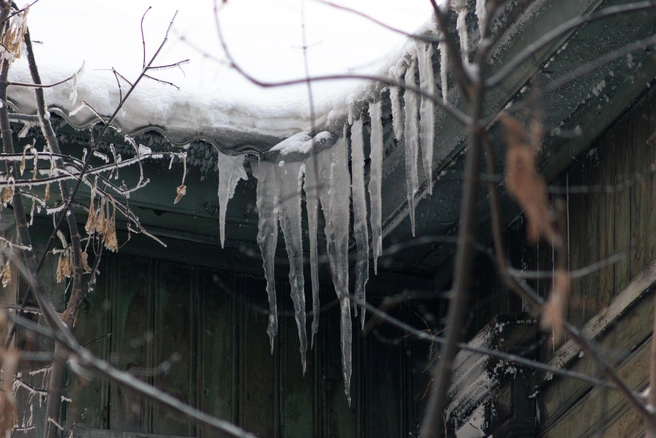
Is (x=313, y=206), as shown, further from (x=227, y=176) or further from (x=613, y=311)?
(x=613, y=311)

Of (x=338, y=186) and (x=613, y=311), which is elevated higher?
(x=338, y=186)

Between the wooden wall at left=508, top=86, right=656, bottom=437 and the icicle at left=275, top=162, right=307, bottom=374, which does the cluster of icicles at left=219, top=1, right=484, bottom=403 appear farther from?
the wooden wall at left=508, top=86, right=656, bottom=437

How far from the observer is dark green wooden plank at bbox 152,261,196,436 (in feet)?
14.4

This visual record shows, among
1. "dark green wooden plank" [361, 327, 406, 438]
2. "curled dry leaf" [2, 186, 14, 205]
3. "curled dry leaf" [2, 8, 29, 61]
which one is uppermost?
"curled dry leaf" [2, 8, 29, 61]

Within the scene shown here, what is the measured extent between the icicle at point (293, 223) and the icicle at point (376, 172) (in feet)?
0.94

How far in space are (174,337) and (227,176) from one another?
3.43 feet

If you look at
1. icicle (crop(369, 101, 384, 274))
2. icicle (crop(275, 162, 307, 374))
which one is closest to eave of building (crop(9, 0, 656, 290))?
icicle (crop(369, 101, 384, 274))

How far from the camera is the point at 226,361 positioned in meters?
4.59

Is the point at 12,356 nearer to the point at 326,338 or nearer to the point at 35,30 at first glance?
the point at 35,30

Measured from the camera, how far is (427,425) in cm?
135

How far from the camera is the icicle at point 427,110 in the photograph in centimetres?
321

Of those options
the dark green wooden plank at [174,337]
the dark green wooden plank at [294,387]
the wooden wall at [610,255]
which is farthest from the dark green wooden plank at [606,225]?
the dark green wooden plank at [174,337]

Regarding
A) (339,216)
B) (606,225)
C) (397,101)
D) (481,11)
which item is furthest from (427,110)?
(606,225)

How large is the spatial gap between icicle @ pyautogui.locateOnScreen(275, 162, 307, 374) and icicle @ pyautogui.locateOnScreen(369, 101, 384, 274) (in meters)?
0.29
